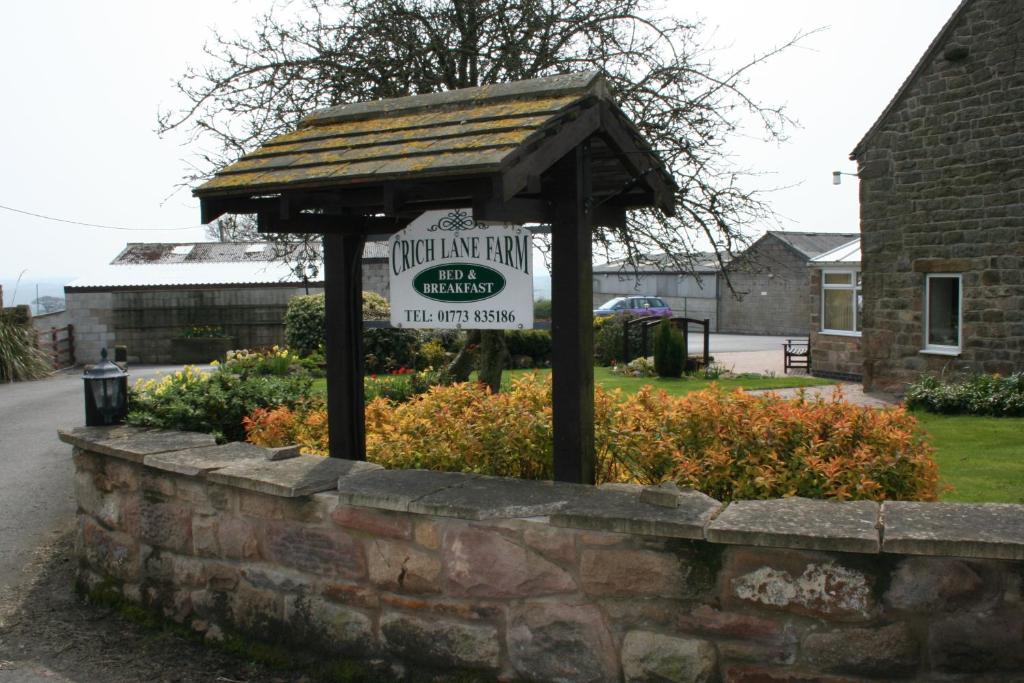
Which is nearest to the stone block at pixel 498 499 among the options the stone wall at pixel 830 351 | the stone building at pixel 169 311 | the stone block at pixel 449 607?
the stone block at pixel 449 607

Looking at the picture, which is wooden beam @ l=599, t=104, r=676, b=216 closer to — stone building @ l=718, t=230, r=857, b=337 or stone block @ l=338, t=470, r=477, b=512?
stone block @ l=338, t=470, r=477, b=512

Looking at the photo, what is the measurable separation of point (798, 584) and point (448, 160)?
239 centimetres

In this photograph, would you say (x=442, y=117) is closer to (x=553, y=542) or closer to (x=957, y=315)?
(x=553, y=542)

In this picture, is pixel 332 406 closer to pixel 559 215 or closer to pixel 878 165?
pixel 559 215

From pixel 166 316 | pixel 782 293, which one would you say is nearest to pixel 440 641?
pixel 166 316

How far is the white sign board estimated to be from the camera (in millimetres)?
5016

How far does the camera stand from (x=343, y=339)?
5523 millimetres

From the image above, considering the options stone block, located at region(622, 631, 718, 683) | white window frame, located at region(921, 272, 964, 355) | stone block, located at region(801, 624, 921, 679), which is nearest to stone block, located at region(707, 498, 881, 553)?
stone block, located at region(801, 624, 921, 679)

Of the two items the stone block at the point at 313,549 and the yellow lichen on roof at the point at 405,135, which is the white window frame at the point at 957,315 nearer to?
the yellow lichen on roof at the point at 405,135

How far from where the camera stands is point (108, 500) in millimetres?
5820

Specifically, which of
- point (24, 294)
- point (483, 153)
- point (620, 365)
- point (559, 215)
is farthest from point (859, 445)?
point (24, 294)

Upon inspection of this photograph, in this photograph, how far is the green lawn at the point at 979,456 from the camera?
6.97m

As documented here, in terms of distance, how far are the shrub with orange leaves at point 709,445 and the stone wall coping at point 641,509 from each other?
0.44 metres

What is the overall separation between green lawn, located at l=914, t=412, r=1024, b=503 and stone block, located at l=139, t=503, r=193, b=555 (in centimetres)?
453
